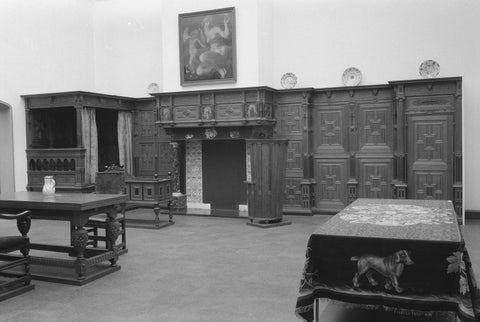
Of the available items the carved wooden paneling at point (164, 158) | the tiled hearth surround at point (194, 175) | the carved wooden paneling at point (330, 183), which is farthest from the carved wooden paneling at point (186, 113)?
the carved wooden paneling at point (330, 183)

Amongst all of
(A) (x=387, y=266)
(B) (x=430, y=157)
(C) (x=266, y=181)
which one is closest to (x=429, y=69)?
(B) (x=430, y=157)

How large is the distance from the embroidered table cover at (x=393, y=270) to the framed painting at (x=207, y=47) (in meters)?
7.29

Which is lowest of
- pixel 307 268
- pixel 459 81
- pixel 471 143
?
pixel 307 268

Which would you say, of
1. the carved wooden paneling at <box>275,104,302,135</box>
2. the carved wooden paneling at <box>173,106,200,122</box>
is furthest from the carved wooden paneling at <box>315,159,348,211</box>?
the carved wooden paneling at <box>173,106,200,122</box>

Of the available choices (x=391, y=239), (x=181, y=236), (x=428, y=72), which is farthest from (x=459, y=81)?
(x=391, y=239)

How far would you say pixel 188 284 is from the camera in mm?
5492

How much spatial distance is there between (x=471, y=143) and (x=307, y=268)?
23.9ft

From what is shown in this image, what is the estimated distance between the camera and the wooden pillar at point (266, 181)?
8969 mm

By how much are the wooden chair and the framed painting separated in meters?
6.15

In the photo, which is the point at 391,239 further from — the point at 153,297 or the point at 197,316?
the point at 153,297

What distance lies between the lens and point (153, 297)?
199 inches

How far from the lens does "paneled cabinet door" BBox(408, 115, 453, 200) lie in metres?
9.16

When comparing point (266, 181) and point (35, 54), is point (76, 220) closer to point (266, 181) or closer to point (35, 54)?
point (266, 181)

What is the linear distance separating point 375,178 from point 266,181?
2.57m
